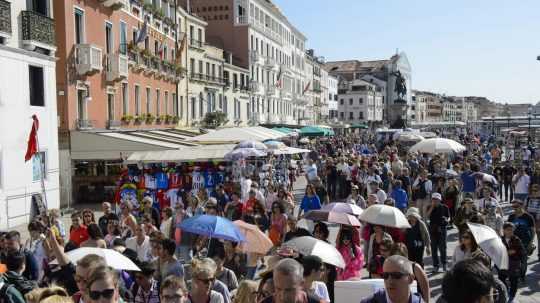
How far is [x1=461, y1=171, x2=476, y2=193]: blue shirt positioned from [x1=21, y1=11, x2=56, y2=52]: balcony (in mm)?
13671

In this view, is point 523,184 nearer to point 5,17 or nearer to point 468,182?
point 468,182

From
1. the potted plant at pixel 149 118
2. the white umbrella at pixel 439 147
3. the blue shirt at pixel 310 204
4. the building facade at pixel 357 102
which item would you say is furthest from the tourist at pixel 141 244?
the building facade at pixel 357 102

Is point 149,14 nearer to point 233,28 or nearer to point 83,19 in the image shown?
point 83,19

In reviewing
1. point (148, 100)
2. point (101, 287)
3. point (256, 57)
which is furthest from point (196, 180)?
point (256, 57)

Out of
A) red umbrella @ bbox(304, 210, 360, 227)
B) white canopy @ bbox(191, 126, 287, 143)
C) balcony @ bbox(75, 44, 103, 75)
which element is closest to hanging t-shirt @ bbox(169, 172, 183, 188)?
white canopy @ bbox(191, 126, 287, 143)

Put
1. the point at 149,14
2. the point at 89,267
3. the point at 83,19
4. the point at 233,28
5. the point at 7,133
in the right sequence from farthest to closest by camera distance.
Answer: the point at 233,28 < the point at 149,14 < the point at 83,19 < the point at 7,133 < the point at 89,267

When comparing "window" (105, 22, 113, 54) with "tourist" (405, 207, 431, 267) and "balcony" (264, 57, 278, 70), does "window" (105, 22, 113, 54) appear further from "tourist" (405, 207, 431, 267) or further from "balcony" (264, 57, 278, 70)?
"balcony" (264, 57, 278, 70)

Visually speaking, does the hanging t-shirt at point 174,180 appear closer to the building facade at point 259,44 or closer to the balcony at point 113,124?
the balcony at point 113,124

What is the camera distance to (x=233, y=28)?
5391 cm

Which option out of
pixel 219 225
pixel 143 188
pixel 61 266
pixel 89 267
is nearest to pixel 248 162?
pixel 143 188

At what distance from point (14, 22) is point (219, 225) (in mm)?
13034

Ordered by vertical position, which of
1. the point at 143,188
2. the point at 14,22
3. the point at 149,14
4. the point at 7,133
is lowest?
the point at 143,188

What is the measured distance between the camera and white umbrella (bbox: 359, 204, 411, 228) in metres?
8.73

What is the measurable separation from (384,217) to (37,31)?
14.4 meters
